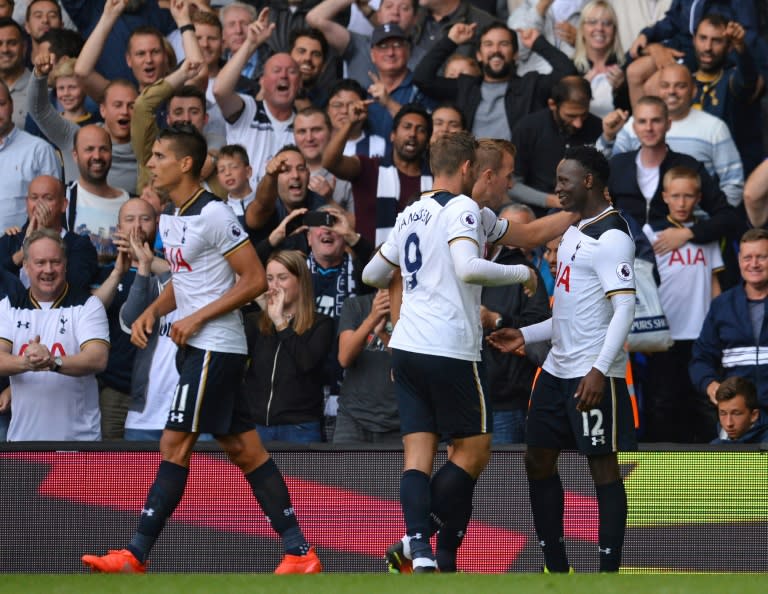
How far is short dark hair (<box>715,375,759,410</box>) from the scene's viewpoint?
8930 mm

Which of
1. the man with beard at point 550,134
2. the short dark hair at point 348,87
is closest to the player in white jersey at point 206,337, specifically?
the man with beard at point 550,134

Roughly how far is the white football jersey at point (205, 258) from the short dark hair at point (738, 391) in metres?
3.26

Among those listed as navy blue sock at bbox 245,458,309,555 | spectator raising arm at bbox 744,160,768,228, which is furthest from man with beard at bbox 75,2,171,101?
navy blue sock at bbox 245,458,309,555

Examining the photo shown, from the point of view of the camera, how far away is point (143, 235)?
10.0 m

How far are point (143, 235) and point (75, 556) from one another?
2.67 m

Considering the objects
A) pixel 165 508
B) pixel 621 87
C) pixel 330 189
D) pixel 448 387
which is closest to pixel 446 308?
pixel 448 387

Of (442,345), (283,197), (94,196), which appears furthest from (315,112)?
(442,345)

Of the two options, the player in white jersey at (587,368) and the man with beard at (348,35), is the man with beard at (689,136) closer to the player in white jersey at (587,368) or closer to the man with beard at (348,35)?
the man with beard at (348,35)

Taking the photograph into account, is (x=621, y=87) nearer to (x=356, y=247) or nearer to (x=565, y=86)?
(x=565, y=86)

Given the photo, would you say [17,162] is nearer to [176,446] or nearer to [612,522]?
[176,446]

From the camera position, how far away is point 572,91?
1104 centimetres

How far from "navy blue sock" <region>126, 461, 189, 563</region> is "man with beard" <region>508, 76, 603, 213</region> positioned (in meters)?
4.54

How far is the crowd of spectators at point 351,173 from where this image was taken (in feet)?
30.5

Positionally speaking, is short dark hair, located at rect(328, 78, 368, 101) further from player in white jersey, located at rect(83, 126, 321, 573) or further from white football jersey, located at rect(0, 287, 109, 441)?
player in white jersey, located at rect(83, 126, 321, 573)
